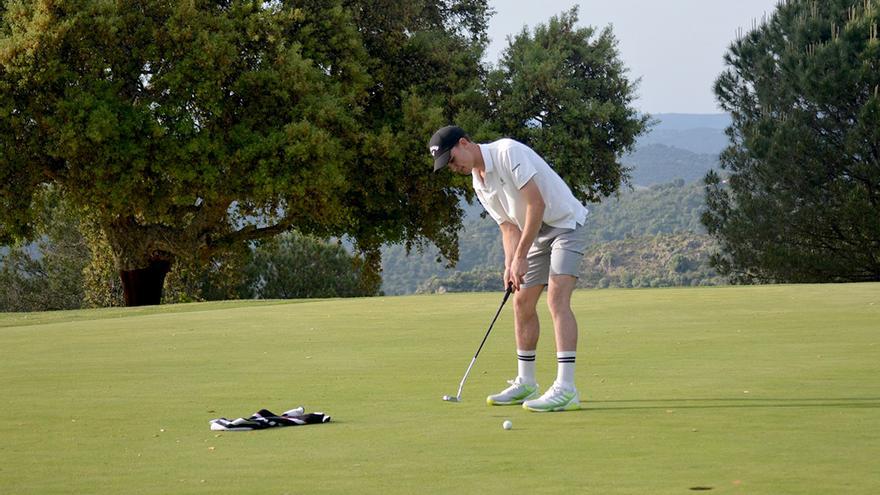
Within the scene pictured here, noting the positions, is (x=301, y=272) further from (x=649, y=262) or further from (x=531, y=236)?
(x=531, y=236)

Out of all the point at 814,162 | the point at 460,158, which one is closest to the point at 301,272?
the point at 814,162

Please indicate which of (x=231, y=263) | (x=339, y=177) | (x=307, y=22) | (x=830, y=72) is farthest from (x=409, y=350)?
(x=231, y=263)

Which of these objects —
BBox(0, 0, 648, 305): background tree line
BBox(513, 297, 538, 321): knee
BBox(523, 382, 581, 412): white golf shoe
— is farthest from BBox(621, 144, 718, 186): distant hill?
BBox(523, 382, 581, 412): white golf shoe

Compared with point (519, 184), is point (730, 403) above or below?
below

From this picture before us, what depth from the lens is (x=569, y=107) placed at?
40.0 m

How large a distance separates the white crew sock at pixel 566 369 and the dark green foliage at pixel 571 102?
31.0 m

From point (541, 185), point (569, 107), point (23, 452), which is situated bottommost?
point (23, 452)

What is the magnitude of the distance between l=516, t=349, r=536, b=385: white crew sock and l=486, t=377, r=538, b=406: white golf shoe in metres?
0.04

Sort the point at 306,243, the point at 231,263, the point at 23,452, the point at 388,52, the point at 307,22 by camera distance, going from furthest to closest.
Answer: the point at 306,243 < the point at 231,263 < the point at 388,52 < the point at 307,22 < the point at 23,452

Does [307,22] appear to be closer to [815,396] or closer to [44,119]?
[44,119]

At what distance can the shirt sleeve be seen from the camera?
27.0ft

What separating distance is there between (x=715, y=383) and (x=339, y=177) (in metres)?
26.6

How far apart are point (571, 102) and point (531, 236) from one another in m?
32.8

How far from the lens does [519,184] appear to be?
27.0 feet
